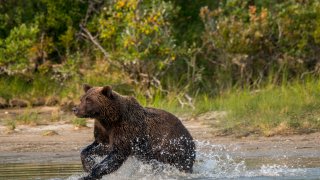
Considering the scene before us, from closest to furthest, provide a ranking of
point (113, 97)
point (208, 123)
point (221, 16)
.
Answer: point (113, 97) → point (208, 123) → point (221, 16)

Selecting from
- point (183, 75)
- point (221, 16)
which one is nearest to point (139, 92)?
point (183, 75)

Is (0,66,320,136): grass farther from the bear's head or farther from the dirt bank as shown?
the bear's head

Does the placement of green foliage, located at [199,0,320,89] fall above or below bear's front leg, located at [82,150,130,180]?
above

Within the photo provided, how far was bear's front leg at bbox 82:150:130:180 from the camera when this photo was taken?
9.45 metres

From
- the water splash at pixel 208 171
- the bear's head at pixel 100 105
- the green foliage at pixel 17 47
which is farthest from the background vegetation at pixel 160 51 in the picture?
the bear's head at pixel 100 105

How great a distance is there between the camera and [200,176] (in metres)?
10.2

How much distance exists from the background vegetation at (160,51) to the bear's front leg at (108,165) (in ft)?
20.6

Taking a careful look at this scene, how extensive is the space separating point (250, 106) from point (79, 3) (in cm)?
568

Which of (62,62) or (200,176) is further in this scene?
(62,62)

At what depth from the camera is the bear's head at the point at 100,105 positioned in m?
9.44

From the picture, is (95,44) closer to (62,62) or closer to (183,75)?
(62,62)

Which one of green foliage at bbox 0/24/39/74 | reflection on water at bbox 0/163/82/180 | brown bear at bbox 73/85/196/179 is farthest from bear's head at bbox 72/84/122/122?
green foliage at bbox 0/24/39/74

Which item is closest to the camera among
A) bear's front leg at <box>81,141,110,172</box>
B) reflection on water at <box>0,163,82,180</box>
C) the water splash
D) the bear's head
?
the bear's head

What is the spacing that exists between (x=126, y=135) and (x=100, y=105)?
0.45m
